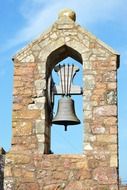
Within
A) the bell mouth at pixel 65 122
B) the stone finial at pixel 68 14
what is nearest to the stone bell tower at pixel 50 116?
the stone finial at pixel 68 14

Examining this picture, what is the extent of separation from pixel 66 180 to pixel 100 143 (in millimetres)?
663

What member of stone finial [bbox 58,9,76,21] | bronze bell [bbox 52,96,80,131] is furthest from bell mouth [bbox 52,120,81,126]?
stone finial [bbox 58,9,76,21]

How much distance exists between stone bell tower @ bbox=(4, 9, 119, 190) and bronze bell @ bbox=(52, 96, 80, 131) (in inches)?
5.4

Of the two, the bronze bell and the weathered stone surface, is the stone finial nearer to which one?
the bronze bell

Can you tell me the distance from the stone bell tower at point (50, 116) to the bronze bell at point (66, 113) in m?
0.14

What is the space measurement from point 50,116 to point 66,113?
0.26m

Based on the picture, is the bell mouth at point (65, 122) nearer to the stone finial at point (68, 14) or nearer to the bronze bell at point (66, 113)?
the bronze bell at point (66, 113)

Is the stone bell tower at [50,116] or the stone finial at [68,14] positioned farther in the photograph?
the stone finial at [68,14]

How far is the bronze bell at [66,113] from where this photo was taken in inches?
327

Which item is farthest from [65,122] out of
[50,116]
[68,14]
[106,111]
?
[68,14]

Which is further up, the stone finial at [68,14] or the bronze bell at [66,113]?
the stone finial at [68,14]

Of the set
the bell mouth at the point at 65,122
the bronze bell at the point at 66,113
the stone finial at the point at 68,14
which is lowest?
the bell mouth at the point at 65,122

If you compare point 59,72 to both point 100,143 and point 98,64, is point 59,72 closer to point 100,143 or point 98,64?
point 98,64

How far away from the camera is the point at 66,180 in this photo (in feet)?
25.5
